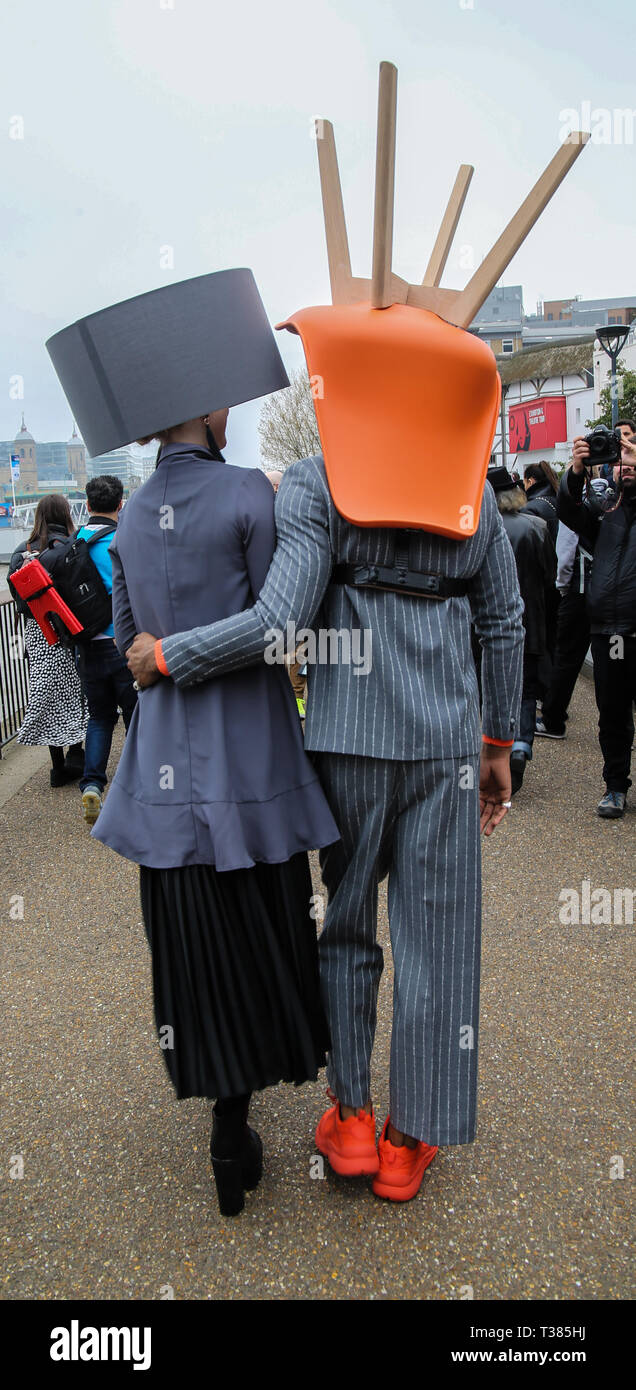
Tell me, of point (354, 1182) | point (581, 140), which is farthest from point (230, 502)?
point (354, 1182)

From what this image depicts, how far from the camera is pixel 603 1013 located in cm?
323

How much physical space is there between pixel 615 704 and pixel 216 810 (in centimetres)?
392

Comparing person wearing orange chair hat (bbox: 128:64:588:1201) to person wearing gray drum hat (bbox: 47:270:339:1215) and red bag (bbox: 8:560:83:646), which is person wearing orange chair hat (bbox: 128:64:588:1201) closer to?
person wearing gray drum hat (bbox: 47:270:339:1215)

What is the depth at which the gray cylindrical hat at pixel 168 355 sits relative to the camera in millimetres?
2045

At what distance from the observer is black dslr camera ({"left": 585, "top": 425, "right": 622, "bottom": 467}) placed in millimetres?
5156

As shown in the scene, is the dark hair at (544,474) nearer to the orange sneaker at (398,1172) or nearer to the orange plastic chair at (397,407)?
the orange plastic chair at (397,407)

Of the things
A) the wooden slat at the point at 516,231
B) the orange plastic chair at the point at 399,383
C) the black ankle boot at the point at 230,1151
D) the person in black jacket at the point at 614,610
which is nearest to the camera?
the wooden slat at the point at 516,231

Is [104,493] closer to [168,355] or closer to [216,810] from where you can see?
[168,355]

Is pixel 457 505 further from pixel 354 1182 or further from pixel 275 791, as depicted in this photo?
pixel 354 1182

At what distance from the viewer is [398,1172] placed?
2344 mm

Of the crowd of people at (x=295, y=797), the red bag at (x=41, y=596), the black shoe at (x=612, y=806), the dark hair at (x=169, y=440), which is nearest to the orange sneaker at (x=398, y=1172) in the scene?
the crowd of people at (x=295, y=797)

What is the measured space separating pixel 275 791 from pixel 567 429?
63.4 m

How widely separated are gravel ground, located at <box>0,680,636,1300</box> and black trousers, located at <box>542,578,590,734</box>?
320 centimetres

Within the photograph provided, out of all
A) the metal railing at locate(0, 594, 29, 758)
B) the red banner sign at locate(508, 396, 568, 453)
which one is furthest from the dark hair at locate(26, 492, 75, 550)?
the red banner sign at locate(508, 396, 568, 453)
